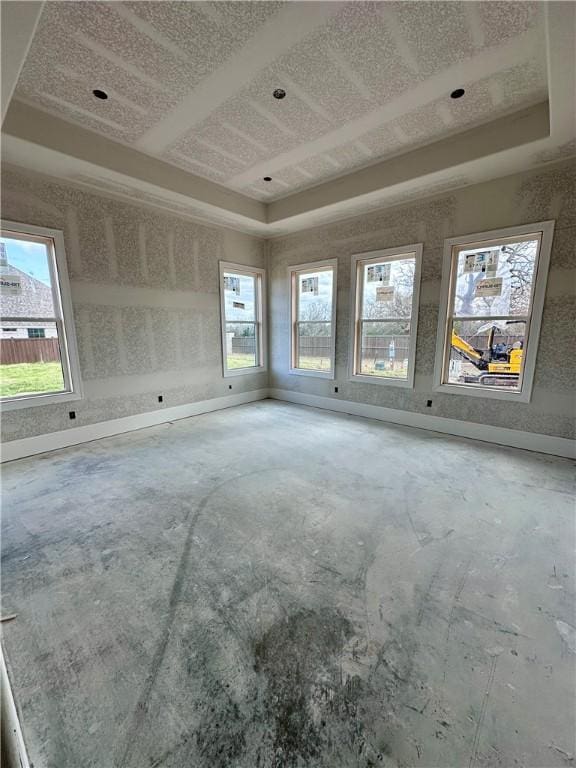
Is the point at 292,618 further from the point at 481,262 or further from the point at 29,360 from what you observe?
the point at 481,262

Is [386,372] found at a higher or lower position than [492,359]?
lower

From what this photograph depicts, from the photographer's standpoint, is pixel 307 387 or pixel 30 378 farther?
pixel 307 387

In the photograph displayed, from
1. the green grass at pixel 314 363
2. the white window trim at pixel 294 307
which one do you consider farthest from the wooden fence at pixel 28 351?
the green grass at pixel 314 363

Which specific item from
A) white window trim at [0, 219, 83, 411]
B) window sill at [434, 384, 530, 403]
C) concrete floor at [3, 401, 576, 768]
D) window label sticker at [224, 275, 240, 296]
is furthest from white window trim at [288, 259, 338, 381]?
white window trim at [0, 219, 83, 411]

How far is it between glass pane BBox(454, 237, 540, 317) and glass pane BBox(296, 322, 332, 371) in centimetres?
197

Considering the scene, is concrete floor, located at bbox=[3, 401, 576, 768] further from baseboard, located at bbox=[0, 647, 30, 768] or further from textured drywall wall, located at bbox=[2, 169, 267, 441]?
textured drywall wall, located at bbox=[2, 169, 267, 441]

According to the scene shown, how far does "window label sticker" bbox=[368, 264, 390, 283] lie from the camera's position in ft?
14.5

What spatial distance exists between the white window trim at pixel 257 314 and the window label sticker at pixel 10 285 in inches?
99.6

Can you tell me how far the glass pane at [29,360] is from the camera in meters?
3.25

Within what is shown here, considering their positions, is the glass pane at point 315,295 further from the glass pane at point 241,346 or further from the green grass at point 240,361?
the green grass at point 240,361

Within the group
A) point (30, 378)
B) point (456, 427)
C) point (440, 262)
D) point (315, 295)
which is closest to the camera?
point (30, 378)

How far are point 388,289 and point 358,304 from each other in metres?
0.50

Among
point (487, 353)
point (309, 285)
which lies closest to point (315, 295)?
point (309, 285)

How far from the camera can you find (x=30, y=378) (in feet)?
11.2
